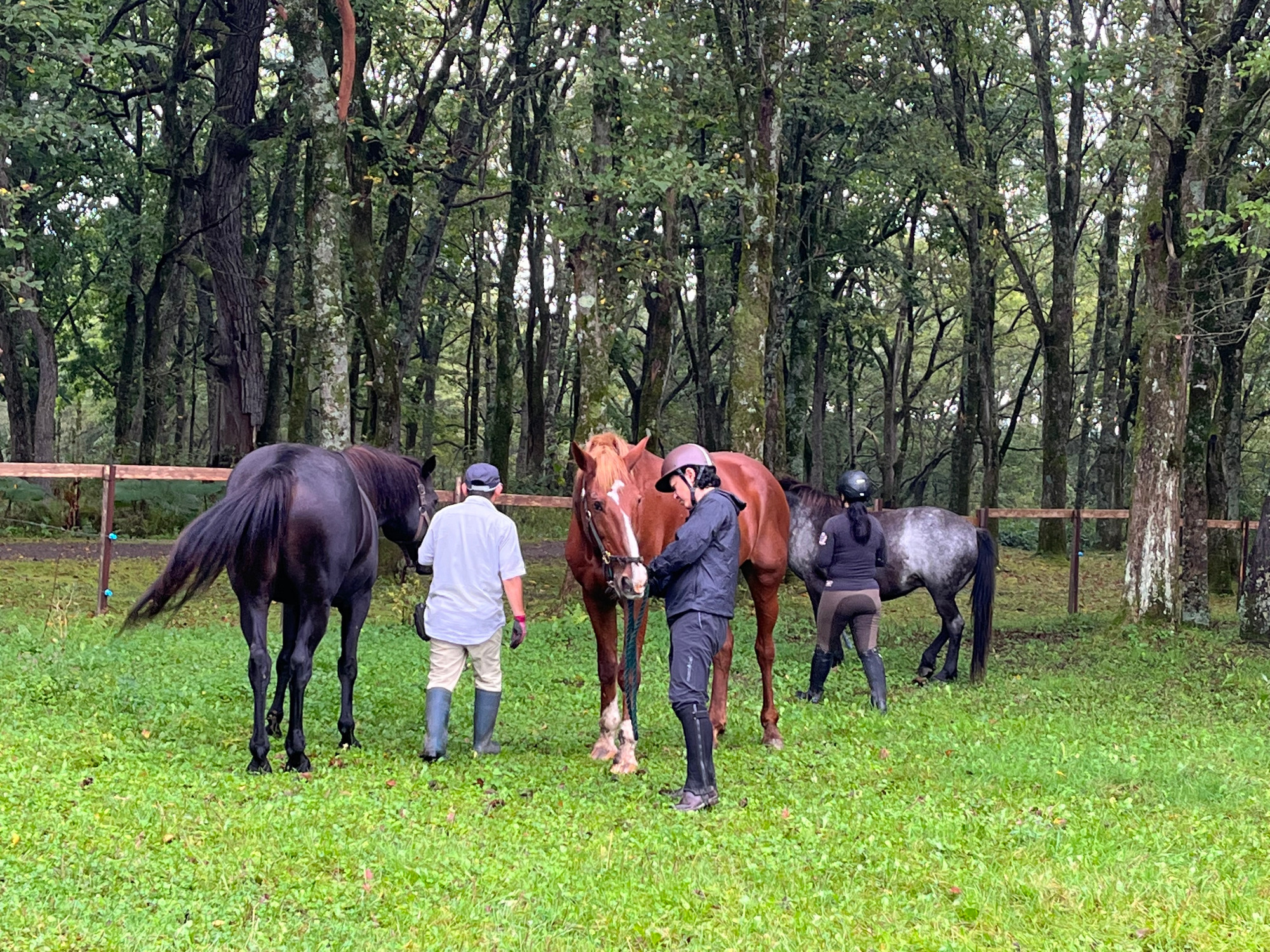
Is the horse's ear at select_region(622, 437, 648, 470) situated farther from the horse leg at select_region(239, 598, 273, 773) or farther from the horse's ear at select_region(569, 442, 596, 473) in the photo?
the horse leg at select_region(239, 598, 273, 773)

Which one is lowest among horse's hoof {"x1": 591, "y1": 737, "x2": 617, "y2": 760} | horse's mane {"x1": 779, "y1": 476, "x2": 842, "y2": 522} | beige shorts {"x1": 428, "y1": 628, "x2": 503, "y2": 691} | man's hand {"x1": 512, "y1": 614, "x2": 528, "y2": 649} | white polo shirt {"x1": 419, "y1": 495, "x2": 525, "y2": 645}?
horse's hoof {"x1": 591, "y1": 737, "x2": 617, "y2": 760}

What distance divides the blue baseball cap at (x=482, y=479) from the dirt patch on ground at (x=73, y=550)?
11606 mm

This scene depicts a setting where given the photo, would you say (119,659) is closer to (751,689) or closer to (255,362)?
(751,689)

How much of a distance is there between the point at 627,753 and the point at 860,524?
3.81 m

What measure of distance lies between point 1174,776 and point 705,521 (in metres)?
3.54

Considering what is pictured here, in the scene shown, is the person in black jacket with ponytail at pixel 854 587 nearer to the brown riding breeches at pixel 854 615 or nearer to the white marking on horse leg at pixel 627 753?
the brown riding breeches at pixel 854 615

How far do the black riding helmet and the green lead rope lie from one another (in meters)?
3.74

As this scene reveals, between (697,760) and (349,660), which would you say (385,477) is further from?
(697,760)

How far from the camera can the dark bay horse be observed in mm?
6793

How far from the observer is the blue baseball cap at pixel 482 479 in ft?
25.7

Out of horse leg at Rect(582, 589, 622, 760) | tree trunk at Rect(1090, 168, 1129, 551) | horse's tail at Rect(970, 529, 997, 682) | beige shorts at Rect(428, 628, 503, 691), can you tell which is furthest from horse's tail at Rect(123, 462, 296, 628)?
tree trunk at Rect(1090, 168, 1129, 551)

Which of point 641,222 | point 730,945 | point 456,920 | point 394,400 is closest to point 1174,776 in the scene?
point 730,945

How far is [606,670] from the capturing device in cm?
791

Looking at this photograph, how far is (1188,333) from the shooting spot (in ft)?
46.1
